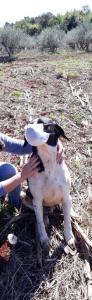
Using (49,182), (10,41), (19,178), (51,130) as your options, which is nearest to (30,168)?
(19,178)

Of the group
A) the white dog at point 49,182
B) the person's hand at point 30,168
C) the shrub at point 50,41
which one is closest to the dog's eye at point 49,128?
the white dog at point 49,182

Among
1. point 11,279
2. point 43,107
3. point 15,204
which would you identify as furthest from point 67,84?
point 11,279

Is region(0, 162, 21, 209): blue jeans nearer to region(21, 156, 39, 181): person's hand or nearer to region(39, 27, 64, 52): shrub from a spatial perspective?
region(21, 156, 39, 181): person's hand

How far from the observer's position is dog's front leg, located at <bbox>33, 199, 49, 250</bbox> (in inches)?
157

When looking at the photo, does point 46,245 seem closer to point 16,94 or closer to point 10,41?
point 16,94

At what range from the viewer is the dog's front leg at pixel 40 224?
13.1 feet

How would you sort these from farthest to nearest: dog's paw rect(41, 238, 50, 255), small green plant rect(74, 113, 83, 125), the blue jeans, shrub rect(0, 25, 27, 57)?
shrub rect(0, 25, 27, 57) < small green plant rect(74, 113, 83, 125) < the blue jeans < dog's paw rect(41, 238, 50, 255)

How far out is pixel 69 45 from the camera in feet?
80.6

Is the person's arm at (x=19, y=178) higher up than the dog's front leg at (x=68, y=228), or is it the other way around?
the person's arm at (x=19, y=178)

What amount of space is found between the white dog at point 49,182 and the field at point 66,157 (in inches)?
8.2

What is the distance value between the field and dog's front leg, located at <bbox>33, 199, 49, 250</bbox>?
0.37 ft

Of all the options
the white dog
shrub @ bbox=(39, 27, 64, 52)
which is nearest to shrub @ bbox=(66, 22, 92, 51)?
shrub @ bbox=(39, 27, 64, 52)

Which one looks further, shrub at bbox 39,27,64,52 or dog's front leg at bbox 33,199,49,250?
shrub at bbox 39,27,64,52

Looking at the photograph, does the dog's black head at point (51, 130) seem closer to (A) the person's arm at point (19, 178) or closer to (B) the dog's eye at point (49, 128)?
(B) the dog's eye at point (49, 128)
